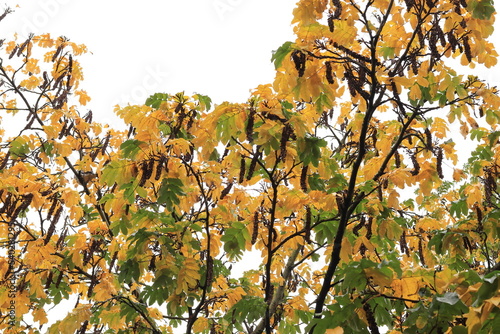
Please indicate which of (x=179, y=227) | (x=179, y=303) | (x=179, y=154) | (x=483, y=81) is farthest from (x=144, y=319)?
(x=483, y=81)

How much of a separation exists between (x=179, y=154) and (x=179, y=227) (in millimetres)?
783

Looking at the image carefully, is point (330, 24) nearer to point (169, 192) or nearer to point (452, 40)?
point (452, 40)

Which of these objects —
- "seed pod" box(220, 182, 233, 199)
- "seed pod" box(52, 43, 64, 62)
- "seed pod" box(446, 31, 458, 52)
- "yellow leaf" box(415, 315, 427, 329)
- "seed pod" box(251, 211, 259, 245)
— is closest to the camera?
"yellow leaf" box(415, 315, 427, 329)

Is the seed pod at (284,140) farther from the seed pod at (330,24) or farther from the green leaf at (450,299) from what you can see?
the green leaf at (450,299)

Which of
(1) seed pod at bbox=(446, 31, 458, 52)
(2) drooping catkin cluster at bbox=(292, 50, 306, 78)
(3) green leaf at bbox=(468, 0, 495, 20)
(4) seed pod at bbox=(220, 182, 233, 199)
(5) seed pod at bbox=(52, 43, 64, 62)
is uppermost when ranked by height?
(5) seed pod at bbox=(52, 43, 64, 62)

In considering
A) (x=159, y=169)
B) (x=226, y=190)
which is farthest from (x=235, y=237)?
(x=159, y=169)

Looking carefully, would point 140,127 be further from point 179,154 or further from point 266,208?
point 266,208

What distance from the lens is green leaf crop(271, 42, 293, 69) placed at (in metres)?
3.21

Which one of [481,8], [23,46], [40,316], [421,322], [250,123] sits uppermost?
[23,46]

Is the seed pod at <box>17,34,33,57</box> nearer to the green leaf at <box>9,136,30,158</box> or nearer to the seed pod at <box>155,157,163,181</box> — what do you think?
the green leaf at <box>9,136,30,158</box>

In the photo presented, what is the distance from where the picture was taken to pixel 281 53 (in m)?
3.24

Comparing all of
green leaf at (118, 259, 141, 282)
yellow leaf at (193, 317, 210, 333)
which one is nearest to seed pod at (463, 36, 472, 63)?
green leaf at (118, 259, 141, 282)

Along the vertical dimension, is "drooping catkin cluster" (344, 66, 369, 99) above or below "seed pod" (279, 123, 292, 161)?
above

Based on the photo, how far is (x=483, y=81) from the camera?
4625 mm
